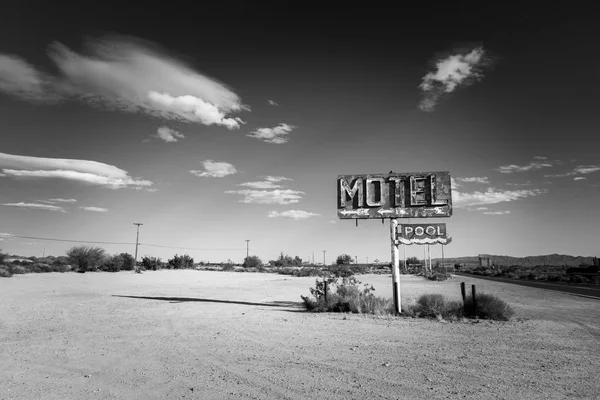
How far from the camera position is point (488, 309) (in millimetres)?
14344

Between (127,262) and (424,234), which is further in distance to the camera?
(127,262)

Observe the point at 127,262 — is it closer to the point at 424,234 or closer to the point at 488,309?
the point at 424,234

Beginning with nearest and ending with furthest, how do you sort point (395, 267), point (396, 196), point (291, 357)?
1. point (291, 357)
2. point (395, 267)
3. point (396, 196)

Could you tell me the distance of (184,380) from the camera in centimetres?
657

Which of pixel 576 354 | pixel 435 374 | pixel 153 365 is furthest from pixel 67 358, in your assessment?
pixel 576 354

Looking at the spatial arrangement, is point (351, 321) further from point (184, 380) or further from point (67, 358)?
point (67, 358)

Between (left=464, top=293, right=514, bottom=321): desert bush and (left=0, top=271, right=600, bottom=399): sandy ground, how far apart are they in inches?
25.3

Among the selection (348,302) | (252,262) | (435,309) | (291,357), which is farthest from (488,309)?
(252,262)

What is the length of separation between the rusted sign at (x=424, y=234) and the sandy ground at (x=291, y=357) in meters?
3.78

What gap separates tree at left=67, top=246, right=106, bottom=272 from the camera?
49841mm

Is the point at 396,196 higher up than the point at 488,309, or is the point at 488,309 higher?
the point at 396,196

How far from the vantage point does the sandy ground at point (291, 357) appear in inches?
240

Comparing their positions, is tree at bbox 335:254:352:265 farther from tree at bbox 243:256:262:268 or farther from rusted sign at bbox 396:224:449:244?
rusted sign at bbox 396:224:449:244

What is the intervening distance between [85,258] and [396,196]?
1925 inches
